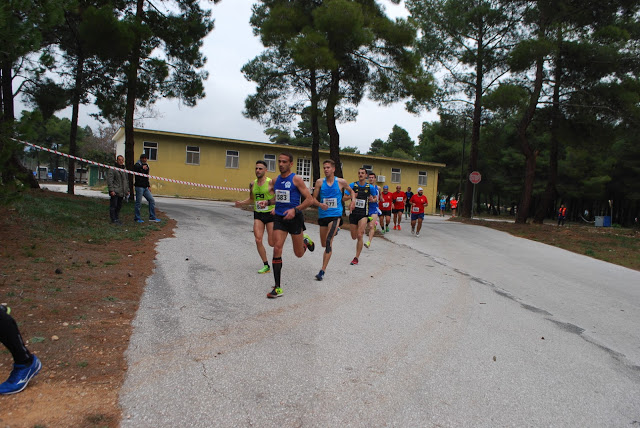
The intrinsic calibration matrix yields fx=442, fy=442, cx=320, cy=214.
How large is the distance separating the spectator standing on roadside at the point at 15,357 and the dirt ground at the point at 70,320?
7 centimetres

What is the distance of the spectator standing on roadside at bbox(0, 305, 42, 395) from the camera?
119 inches

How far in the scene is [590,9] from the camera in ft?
63.9

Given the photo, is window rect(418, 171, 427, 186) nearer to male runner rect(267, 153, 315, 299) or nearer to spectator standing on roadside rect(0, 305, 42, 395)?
male runner rect(267, 153, 315, 299)

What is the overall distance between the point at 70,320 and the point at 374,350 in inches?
120

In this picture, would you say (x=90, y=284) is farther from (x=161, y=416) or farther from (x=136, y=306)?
(x=161, y=416)

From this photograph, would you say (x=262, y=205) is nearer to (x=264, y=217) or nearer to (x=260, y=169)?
(x=264, y=217)

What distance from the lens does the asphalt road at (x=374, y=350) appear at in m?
3.12

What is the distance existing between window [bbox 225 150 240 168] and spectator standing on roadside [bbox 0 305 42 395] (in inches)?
1279

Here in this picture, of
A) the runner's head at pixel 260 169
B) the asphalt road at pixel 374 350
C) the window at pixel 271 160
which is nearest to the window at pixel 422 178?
the window at pixel 271 160

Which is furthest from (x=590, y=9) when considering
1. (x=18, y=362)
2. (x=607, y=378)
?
(x=18, y=362)

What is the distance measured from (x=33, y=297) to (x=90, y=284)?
0.86m

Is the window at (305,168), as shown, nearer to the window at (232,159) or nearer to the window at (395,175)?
the window at (232,159)

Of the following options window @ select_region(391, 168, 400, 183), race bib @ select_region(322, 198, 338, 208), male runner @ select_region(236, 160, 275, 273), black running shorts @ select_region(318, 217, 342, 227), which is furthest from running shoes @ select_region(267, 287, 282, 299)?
window @ select_region(391, 168, 400, 183)

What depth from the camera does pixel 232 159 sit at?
35000mm
